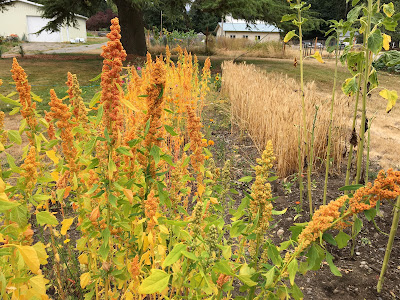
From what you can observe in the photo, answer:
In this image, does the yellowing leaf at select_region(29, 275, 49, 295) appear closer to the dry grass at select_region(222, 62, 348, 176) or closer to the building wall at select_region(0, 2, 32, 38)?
the dry grass at select_region(222, 62, 348, 176)

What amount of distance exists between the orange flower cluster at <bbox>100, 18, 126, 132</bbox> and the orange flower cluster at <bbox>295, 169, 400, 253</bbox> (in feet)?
2.40

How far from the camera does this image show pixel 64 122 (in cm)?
132

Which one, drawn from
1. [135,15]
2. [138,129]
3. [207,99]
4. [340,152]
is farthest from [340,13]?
[138,129]

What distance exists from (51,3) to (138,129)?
15115mm

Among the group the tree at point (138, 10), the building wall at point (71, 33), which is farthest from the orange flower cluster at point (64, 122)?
the building wall at point (71, 33)

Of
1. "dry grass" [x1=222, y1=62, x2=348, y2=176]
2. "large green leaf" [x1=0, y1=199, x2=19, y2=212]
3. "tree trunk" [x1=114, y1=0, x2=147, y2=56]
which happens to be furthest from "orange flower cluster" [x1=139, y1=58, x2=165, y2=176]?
"tree trunk" [x1=114, y1=0, x2=147, y2=56]

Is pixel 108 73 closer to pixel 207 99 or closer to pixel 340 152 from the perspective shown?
pixel 340 152

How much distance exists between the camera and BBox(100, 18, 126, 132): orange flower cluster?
3.45 ft

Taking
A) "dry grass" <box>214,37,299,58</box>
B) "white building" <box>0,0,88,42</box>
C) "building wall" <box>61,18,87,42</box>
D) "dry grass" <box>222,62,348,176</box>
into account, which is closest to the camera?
"dry grass" <box>222,62,348,176</box>

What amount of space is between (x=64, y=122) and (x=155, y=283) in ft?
2.55

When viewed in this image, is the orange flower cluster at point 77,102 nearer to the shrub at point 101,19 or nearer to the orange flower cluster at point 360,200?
the orange flower cluster at point 360,200

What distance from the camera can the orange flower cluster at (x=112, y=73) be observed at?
1.05m

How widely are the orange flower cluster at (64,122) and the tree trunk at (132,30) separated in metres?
14.7

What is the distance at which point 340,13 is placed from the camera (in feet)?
123
